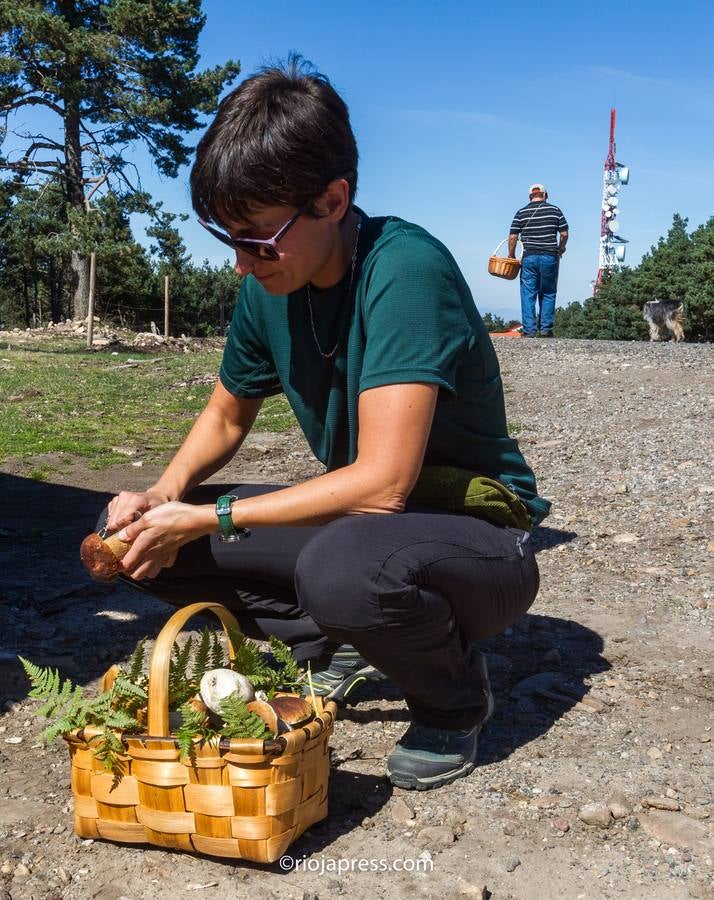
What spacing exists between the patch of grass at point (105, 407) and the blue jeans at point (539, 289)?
14.2ft

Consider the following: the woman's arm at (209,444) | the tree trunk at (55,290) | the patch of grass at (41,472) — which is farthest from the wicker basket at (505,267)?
the tree trunk at (55,290)

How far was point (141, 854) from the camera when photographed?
2.14 m

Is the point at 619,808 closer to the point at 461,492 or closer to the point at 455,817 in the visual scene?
the point at 455,817

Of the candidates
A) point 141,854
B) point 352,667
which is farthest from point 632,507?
point 141,854

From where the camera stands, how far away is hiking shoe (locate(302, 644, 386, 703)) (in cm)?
288

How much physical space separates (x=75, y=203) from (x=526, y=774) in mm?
25695

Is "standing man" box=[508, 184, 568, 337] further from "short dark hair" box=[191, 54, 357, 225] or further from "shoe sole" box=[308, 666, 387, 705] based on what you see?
"short dark hair" box=[191, 54, 357, 225]

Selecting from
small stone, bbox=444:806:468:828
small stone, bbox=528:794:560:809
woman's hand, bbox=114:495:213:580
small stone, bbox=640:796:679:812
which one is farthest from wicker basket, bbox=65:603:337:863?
small stone, bbox=640:796:679:812

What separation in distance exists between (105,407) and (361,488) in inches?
350

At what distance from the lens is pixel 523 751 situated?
267 centimetres

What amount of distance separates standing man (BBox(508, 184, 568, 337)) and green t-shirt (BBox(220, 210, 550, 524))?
1068cm

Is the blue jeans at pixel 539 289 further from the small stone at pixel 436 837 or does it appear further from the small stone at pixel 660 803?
the small stone at pixel 436 837

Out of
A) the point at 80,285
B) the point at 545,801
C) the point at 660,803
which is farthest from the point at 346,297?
the point at 80,285

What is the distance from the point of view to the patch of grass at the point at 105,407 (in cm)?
813
